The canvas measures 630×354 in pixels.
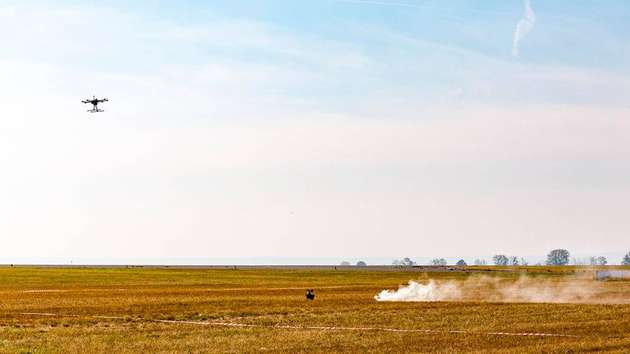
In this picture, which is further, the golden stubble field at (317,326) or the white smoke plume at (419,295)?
the white smoke plume at (419,295)

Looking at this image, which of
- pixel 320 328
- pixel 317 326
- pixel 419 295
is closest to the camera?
pixel 320 328

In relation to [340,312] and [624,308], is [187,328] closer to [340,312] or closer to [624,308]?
[340,312]

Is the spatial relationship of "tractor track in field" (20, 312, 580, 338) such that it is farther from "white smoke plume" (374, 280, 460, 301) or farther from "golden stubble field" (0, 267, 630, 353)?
"white smoke plume" (374, 280, 460, 301)

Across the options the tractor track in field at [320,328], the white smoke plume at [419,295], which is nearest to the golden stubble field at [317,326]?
the tractor track in field at [320,328]

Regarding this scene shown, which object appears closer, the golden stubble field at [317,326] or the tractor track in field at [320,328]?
the golden stubble field at [317,326]

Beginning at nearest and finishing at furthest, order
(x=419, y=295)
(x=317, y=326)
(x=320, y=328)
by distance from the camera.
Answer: (x=320, y=328) → (x=317, y=326) → (x=419, y=295)

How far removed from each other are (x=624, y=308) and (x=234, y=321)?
2506cm

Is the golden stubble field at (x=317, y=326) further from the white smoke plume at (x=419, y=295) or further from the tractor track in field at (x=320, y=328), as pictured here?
the white smoke plume at (x=419, y=295)

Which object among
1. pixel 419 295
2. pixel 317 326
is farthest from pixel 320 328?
pixel 419 295

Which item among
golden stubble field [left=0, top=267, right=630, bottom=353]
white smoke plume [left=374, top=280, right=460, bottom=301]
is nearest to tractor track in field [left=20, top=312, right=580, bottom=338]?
golden stubble field [left=0, top=267, right=630, bottom=353]

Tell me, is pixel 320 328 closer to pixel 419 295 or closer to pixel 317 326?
pixel 317 326

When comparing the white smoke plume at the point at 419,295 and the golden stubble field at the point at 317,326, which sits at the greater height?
the white smoke plume at the point at 419,295

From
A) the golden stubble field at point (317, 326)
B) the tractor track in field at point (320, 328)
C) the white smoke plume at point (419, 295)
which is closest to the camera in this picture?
the golden stubble field at point (317, 326)

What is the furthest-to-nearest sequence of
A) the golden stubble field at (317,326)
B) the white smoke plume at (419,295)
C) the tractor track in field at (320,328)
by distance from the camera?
the white smoke plume at (419,295)
the tractor track in field at (320,328)
the golden stubble field at (317,326)
